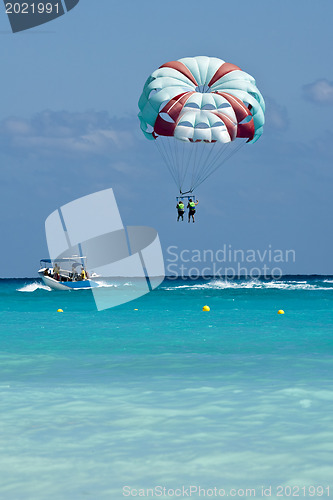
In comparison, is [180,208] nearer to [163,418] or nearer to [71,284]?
[163,418]

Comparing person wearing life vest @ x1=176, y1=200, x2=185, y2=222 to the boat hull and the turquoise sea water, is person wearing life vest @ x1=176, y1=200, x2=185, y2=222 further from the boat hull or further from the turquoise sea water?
the boat hull

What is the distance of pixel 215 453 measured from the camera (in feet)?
25.8

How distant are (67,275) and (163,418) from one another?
50533mm

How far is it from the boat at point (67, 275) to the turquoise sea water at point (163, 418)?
120ft

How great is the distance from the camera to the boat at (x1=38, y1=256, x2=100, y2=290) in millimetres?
A: 55500

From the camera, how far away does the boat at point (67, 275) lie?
5550 centimetres

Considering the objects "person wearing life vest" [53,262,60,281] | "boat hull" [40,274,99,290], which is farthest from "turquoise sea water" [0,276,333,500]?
"person wearing life vest" [53,262,60,281]

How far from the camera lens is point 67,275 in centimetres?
5922

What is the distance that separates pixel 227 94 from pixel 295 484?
1785cm

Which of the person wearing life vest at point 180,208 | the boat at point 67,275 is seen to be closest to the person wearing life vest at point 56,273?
the boat at point 67,275

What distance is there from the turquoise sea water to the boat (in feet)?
120

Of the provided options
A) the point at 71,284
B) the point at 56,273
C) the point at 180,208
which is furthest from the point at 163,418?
the point at 56,273

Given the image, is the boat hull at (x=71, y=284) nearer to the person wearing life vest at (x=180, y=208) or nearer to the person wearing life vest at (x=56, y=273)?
the person wearing life vest at (x=56, y=273)

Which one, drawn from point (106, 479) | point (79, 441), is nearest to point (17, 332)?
point (79, 441)
